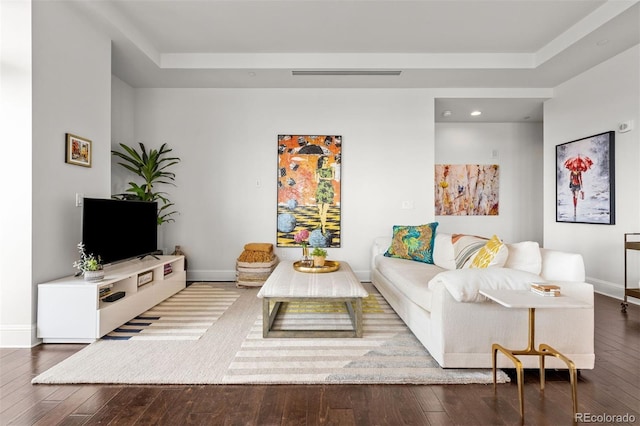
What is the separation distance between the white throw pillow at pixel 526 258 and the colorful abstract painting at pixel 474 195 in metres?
3.65

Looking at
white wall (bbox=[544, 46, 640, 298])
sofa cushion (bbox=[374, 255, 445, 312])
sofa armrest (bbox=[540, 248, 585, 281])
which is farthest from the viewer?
white wall (bbox=[544, 46, 640, 298])

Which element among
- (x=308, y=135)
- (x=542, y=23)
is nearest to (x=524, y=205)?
(x=542, y=23)

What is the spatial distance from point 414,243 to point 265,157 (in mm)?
2395

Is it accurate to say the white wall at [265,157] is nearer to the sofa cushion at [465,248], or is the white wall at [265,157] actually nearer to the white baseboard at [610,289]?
the sofa cushion at [465,248]

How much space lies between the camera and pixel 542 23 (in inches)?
130

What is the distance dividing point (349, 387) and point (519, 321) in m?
1.12

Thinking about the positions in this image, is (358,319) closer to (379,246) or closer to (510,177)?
(379,246)

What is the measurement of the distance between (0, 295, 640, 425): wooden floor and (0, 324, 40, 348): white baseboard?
41cm

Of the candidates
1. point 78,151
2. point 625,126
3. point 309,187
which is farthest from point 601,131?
point 78,151

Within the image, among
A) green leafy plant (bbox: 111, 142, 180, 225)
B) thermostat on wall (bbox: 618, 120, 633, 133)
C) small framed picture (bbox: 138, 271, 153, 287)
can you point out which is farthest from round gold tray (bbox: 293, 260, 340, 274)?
thermostat on wall (bbox: 618, 120, 633, 133)

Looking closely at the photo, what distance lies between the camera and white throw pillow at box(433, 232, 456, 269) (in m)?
3.16

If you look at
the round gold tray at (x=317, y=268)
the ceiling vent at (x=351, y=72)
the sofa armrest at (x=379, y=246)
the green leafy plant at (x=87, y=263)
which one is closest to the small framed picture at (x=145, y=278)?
the green leafy plant at (x=87, y=263)

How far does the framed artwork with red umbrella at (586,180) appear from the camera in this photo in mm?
3787

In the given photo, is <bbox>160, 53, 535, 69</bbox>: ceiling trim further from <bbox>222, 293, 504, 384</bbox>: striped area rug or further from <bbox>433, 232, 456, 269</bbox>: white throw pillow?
<bbox>222, 293, 504, 384</bbox>: striped area rug
